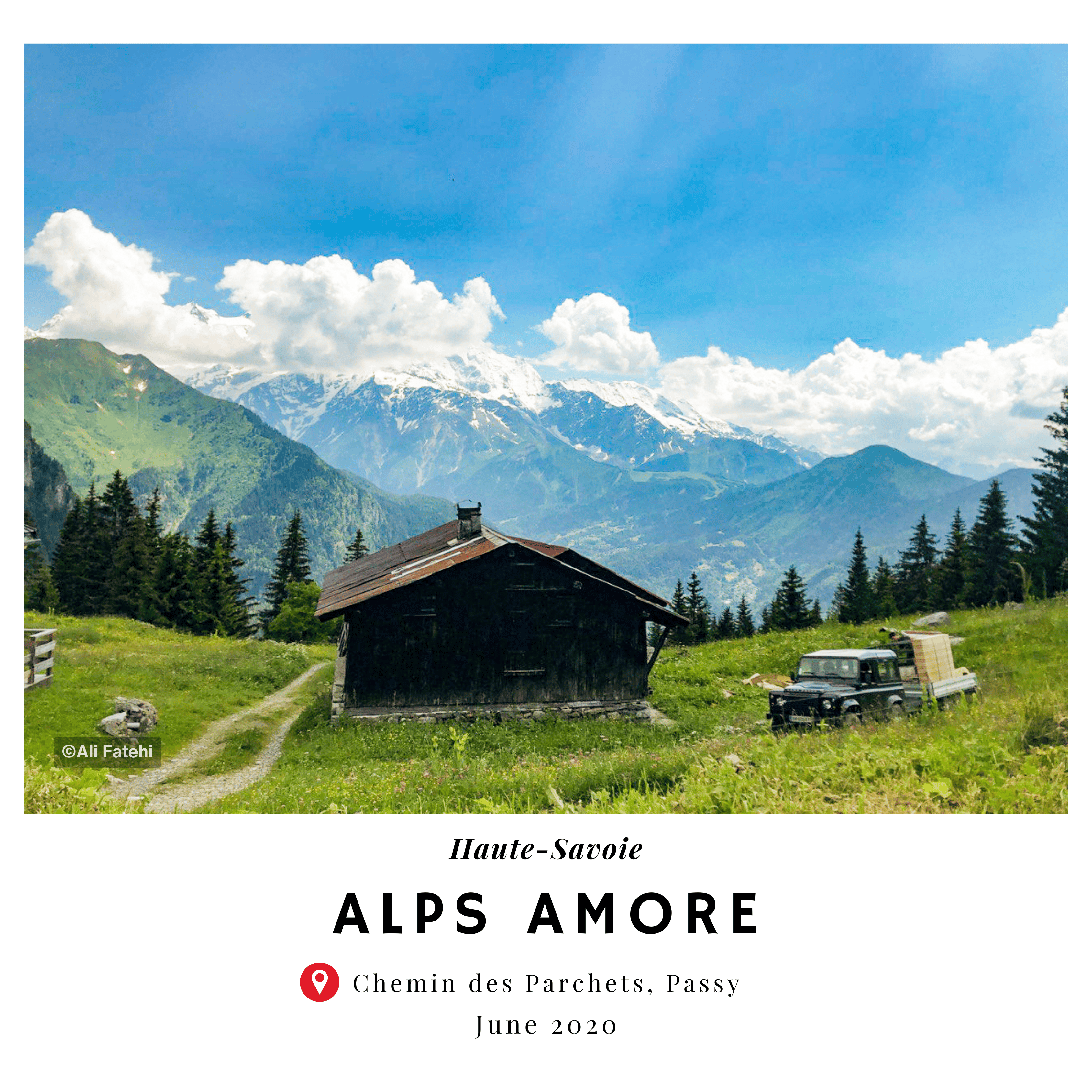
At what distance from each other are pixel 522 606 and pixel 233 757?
25.4ft

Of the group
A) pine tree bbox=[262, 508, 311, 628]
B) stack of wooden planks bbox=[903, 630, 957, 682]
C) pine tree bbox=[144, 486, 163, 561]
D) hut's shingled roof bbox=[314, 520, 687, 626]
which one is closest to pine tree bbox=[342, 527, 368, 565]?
pine tree bbox=[262, 508, 311, 628]

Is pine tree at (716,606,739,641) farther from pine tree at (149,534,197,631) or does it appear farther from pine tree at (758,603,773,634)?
pine tree at (149,534,197,631)

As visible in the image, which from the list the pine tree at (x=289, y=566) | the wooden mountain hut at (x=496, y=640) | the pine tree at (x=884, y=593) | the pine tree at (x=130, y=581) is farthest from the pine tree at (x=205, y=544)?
the pine tree at (x=884, y=593)

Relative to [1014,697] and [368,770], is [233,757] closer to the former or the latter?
[368,770]

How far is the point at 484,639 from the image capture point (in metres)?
16.7

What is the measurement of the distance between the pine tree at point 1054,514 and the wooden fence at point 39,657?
16.5 m

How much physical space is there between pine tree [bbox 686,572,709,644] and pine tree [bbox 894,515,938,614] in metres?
17.0

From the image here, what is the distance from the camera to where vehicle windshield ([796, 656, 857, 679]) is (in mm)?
11938

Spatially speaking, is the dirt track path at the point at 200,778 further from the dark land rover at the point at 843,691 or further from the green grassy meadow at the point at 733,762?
the dark land rover at the point at 843,691

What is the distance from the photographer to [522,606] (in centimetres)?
1689

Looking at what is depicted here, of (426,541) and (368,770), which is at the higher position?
(426,541)

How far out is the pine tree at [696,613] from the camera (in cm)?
5953
